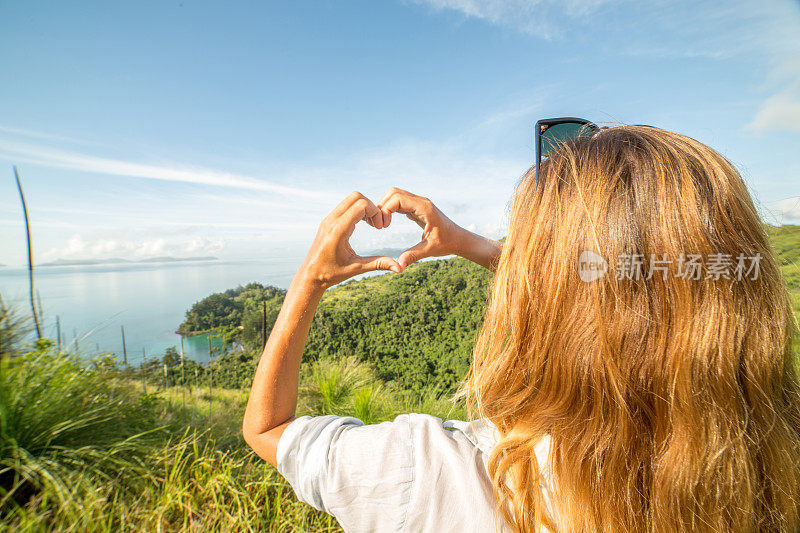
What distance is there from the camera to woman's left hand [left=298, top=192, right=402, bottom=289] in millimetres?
979

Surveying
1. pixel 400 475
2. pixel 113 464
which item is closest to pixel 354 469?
pixel 400 475

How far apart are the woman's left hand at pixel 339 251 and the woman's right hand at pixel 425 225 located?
0.08 meters

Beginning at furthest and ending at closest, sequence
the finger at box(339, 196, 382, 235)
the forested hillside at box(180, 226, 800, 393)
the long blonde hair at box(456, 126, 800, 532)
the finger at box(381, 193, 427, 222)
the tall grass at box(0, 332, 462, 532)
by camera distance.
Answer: the forested hillside at box(180, 226, 800, 393), the tall grass at box(0, 332, 462, 532), the finger at box(381, 193, 427, 222), the finger at box(339, 196, 382, 235), the long blonde hair at box(456, 126, 800, 532)

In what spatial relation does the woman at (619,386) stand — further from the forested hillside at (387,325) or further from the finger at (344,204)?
the forested hillside at (387,325)

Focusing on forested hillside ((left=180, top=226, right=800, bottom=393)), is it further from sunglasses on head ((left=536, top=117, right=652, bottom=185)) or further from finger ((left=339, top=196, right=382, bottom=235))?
finger ((left=339, top=196, right=382, bottom=235))

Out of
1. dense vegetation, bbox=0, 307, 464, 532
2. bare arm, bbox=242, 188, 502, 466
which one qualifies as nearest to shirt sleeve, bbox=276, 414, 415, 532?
bare arm, bbox=242, 188, 502, 466

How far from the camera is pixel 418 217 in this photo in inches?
45.1

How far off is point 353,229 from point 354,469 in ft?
2.05

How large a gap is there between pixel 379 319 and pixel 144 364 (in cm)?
278

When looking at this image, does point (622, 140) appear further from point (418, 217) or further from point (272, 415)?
point (272, 415)

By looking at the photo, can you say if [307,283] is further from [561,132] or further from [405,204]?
[561,132]

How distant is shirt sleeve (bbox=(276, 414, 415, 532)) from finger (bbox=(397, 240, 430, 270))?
43 centimetres

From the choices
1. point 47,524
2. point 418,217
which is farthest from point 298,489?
point 47,524

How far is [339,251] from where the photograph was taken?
3.26ft
